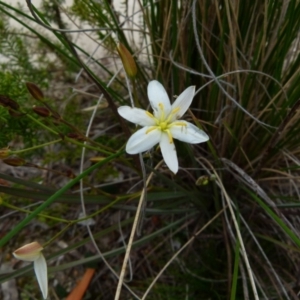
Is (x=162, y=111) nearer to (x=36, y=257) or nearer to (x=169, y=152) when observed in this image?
(x=169, y=152)

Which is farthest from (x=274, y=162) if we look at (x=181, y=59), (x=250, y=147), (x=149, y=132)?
(x=149, y=132)

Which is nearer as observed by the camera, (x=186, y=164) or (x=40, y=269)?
(x=40, y=269)

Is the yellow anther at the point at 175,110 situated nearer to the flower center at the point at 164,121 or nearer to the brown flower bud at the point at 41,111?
the flower center at the point at 164,121

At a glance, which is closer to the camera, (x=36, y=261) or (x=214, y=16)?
(x=36, y=261)

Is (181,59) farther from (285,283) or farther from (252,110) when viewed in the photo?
(285,283)

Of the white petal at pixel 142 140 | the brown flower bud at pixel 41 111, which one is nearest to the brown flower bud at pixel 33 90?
the brown flower bud at pixel 41 111

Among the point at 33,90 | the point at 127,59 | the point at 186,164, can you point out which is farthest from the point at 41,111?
the point at 186,164

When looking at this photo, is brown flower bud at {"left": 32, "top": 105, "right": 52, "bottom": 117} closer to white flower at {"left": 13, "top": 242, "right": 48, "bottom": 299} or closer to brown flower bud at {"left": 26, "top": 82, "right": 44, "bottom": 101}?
brown flower bud at {"left": 26, "top": 82, "right": 44, "bottom": 101}
